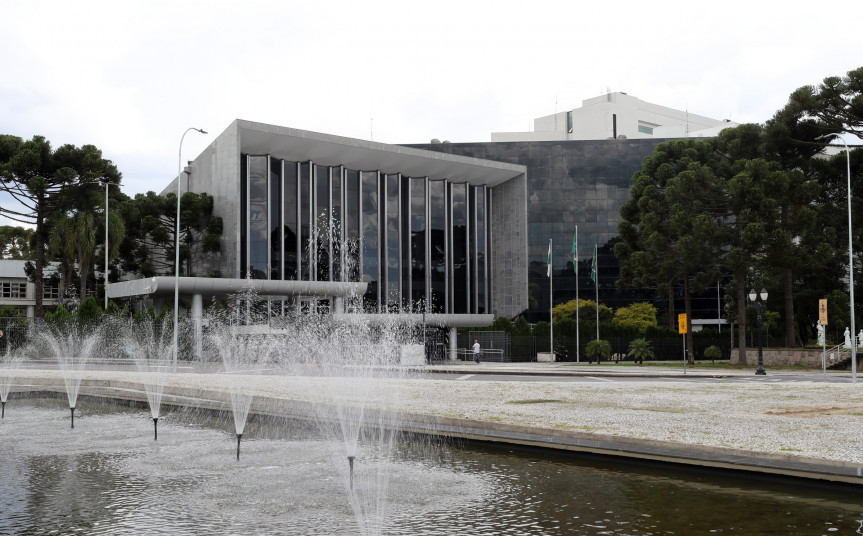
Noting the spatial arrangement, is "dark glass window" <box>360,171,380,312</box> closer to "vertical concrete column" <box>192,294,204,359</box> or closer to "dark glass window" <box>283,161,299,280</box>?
"dark glass window" <box>283,161,299,280</box>

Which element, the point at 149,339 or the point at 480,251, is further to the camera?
the point at 480,251

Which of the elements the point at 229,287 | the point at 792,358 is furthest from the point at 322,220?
the point at 792,358

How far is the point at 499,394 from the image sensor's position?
68.7ft

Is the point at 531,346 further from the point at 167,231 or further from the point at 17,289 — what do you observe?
the point at 17,289

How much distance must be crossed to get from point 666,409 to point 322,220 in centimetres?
5177

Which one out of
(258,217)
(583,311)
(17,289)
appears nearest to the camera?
(258,217)

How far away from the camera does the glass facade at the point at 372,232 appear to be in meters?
61.9

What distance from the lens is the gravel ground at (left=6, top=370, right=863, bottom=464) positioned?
11.8 meters

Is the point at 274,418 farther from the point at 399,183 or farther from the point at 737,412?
the point at 399,183

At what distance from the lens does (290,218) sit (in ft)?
208

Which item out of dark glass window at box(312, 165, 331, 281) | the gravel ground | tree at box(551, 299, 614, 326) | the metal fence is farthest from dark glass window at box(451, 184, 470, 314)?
the gravel ground

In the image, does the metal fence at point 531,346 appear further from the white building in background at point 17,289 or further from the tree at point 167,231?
the white building in background at point 17,289

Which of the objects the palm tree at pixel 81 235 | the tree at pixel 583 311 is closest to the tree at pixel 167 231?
the palm tree at pixel 81 235

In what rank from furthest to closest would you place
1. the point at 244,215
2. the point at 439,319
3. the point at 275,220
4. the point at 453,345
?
1. the point at 275,220
2. the point at 244,215
3. the point at 439,319
4. the point at 453,345
